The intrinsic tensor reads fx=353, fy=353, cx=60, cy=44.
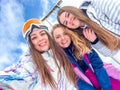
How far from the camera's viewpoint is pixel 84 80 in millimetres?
1417

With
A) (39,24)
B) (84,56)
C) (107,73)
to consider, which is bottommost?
(107,73)

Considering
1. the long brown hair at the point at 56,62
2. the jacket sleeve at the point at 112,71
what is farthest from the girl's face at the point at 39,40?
the jacket sleeve at the point at 112,71

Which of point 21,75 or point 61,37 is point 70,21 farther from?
point 21,75

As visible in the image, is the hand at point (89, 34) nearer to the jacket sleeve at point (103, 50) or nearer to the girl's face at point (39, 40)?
the jacket sleeve at point (103, 50)

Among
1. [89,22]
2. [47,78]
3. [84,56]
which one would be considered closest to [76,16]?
[89,22]

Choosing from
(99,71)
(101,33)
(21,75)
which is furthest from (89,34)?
(21,75)

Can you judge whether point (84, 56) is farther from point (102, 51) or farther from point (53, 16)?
point (53, 16)

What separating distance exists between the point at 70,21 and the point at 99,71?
234 mm

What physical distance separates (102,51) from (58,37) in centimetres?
19

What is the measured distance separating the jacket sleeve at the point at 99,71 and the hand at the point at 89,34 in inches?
2.1

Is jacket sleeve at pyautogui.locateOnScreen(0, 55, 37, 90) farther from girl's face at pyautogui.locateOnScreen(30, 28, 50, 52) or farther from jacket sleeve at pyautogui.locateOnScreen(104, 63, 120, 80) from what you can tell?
jacket sleeve at pyautogui.locateOnScreen(104, 63, 120, 80)

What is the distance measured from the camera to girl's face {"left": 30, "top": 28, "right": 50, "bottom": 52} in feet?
4.80

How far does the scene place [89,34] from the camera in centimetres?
144

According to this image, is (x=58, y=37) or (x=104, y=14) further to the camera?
(x=58, y=37)
